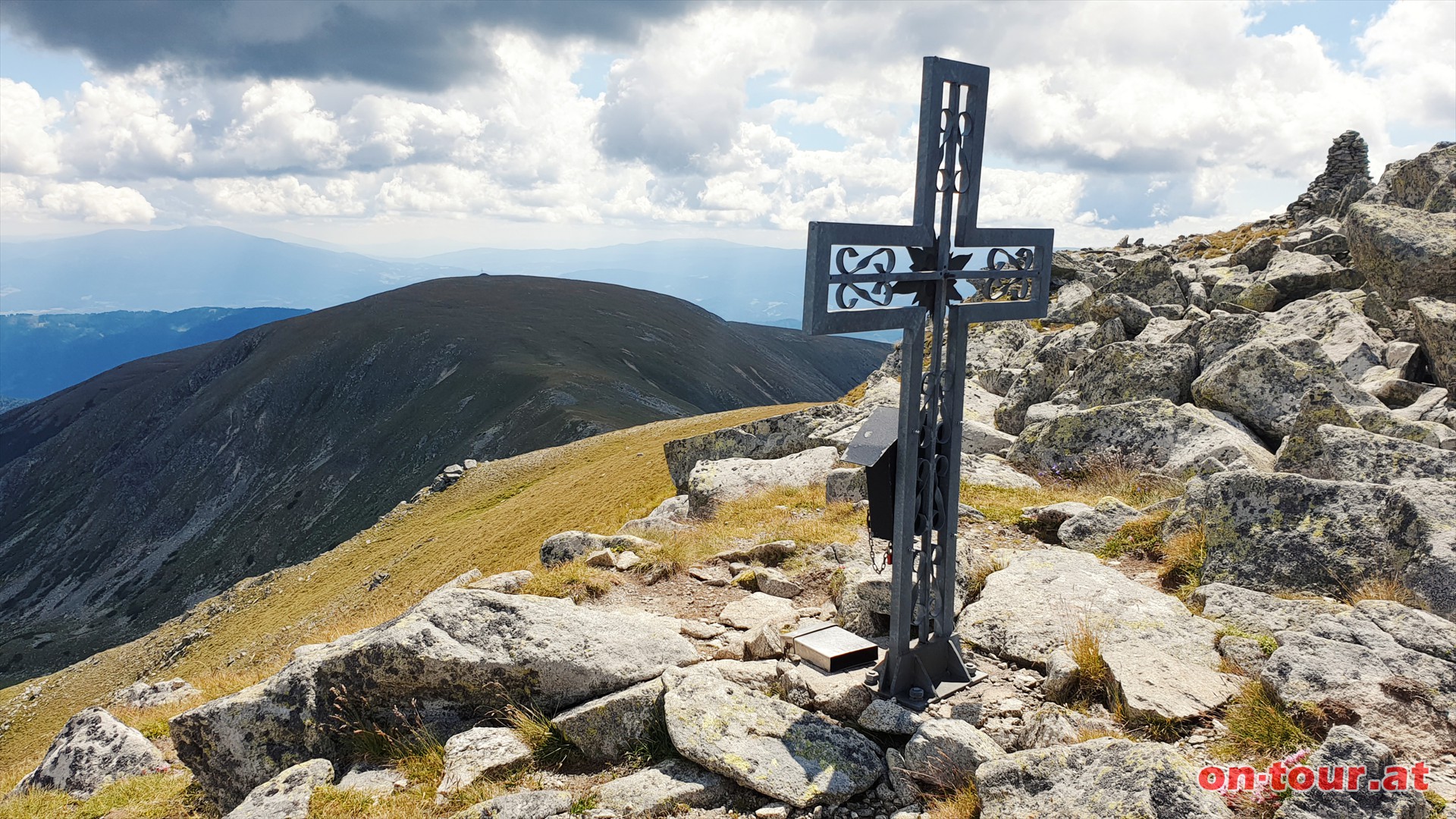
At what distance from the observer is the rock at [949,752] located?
657 cm

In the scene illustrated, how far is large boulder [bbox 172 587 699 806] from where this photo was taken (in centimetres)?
868

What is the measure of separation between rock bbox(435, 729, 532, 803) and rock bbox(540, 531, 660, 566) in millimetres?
6047

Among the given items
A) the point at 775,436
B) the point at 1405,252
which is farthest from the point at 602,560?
the point at 1405,252

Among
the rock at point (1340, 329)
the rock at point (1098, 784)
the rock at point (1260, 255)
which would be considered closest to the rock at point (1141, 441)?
the rock at point (1340, 329)

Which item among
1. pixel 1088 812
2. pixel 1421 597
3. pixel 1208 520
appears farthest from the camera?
pixel 1208 520

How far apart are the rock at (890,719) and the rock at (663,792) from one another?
Result: 4.89ft

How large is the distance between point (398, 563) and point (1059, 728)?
4443 centimetres

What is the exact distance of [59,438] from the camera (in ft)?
549

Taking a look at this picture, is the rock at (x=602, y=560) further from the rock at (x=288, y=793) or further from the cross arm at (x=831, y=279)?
the cross arm at (x=831, y=279)

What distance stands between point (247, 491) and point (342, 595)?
89.5 metres

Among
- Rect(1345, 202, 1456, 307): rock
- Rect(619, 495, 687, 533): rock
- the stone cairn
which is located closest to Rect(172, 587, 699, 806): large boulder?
Rect(619, 495, 687, 533): rock

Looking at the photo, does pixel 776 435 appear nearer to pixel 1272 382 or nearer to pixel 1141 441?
pixel 1141 441

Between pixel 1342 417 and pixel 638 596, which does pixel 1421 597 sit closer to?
pixel 1342 417

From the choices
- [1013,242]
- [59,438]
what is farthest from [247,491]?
[1013,242]
